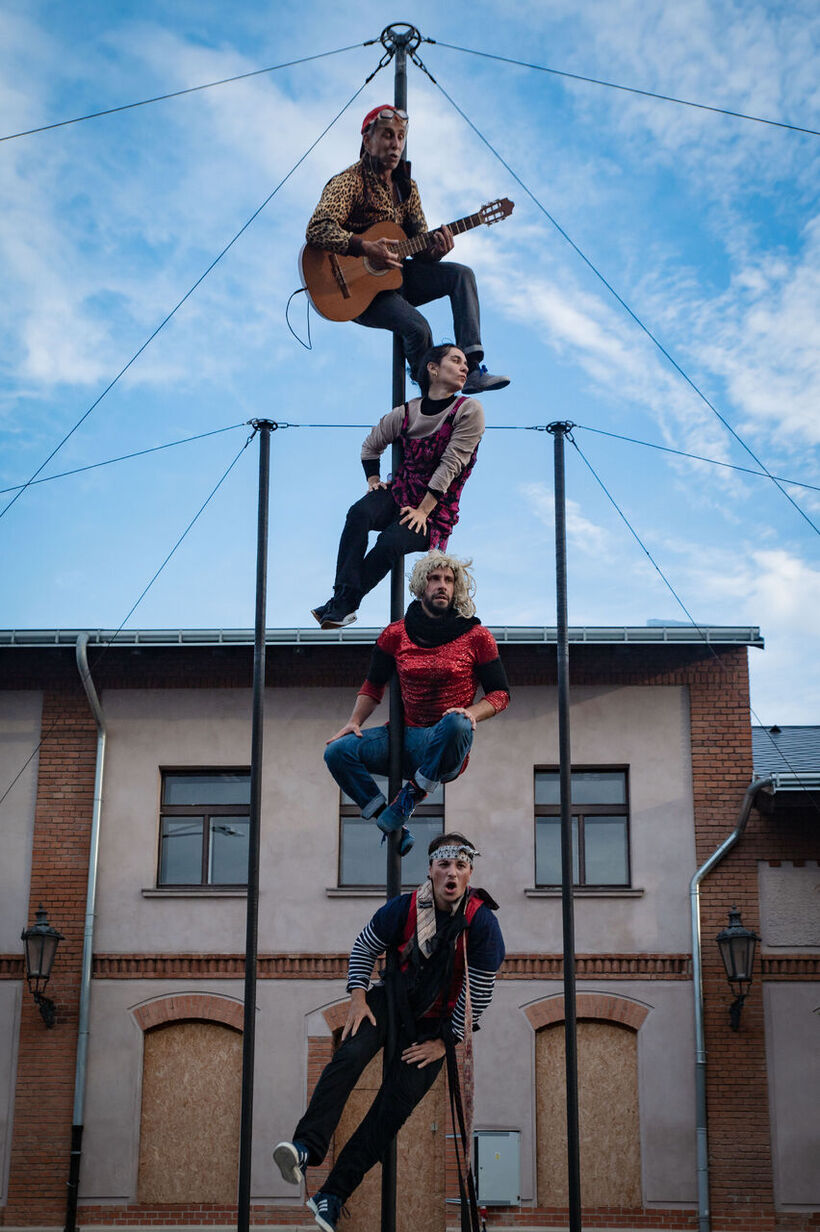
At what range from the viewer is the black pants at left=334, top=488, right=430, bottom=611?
8234mm

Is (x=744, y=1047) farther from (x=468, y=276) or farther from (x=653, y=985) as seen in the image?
(x=468, y=276)

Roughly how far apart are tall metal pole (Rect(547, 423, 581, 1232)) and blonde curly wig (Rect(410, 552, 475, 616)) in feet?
5.23

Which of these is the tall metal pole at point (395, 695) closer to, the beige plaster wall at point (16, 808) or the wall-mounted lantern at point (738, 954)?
the wall-mounted lantern at point (738, 954)

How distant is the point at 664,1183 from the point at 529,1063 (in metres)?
1.70

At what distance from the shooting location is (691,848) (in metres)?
16.5

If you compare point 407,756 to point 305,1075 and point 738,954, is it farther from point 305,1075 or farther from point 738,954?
point 305,1075

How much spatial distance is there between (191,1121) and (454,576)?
9.69 metres

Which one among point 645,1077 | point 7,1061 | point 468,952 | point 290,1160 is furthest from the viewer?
point 7,1061

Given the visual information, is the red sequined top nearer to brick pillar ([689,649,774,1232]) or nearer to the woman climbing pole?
the woman climbing pole

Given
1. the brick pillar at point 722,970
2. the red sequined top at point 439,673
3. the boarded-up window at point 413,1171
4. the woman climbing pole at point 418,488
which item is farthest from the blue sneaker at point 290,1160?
the brick pillar at point 722,970

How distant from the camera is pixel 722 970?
16.1m

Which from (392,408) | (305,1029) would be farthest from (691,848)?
(392,408)

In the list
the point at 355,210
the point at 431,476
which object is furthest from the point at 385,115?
the point at 431,476

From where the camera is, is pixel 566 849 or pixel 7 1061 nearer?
pixel 566 849
